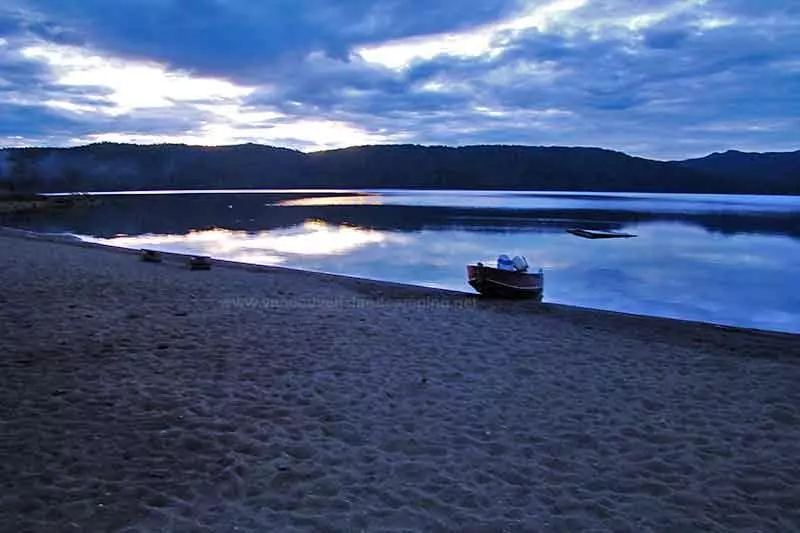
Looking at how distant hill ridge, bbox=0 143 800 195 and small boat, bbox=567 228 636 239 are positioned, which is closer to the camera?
small boat, bbox=567 228 636 239

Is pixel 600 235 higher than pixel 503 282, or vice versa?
pixel 600 235

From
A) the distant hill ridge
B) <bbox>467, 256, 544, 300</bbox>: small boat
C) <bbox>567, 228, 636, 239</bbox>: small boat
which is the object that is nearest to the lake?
<bbox>567, 228, 636, 239</bbox>: small boat

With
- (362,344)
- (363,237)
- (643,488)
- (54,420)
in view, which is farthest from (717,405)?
(363,237)

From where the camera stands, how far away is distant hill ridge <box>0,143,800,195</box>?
16900 centimetres

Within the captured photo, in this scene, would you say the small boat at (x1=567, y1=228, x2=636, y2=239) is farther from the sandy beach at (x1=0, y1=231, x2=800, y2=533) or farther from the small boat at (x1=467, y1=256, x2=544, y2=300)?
the sandy beach at (x1=0, y1=231, x2=800, y2=533)

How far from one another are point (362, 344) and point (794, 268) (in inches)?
1043

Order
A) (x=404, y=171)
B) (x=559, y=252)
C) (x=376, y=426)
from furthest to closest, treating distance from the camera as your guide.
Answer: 1. (x=404, y=171)
2. (x=559, y=252)
3. (x=376, y=426)

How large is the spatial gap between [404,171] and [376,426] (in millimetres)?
187514

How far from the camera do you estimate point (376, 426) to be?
214 inches

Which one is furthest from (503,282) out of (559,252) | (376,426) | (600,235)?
(600,235)

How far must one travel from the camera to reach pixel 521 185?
18688cm

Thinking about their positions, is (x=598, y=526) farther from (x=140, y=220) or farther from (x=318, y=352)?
(x=140, y=220)

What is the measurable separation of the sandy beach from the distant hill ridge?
558 feet

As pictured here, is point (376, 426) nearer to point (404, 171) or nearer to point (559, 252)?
point (559, 252)
